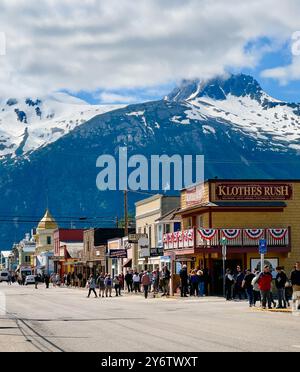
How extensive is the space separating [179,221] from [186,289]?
13.0m

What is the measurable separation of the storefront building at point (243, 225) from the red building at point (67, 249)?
53.9 m

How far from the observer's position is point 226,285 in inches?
1727

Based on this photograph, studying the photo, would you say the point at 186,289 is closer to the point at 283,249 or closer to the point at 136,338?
the point at 283,249

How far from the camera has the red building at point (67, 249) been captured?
111 meters

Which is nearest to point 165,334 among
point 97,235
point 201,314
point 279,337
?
point 279,337

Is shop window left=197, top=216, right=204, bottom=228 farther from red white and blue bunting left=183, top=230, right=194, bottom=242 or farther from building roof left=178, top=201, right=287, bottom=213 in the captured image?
red white and blue bunting left=183, top=230, right=194, bottom=242

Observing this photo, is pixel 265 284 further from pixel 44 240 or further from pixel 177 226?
pixel 44 240

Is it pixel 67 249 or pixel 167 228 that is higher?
pixel 67 249

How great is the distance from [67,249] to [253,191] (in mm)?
64009

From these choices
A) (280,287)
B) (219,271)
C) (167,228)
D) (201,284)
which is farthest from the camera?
(167,228)

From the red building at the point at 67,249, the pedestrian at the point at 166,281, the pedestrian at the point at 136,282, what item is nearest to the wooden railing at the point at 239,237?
the pedestrian at the point at 166,281

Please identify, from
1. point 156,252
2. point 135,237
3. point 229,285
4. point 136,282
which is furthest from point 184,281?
point 135,237

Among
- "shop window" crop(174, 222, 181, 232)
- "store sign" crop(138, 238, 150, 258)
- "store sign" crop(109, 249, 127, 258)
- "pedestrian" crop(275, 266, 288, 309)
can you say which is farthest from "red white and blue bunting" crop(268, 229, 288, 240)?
"store sign" crop(109, 249, 127, 258)

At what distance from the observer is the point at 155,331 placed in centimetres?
2388
